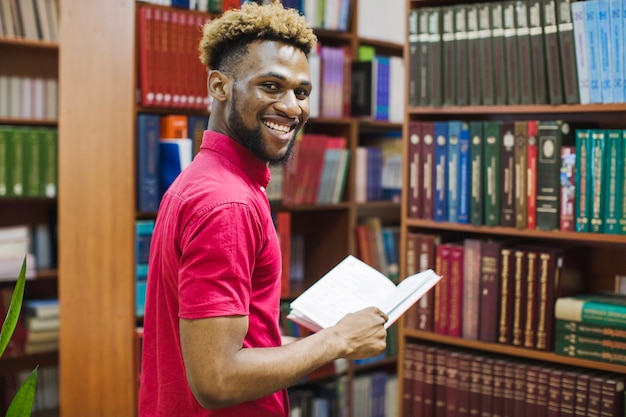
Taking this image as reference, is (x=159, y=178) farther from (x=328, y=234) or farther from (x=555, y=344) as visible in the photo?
(x=555, y=344)

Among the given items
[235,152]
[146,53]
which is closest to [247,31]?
[235,152]

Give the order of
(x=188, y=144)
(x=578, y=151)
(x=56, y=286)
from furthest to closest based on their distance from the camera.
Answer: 1. (x=56, y=286)
2. (x=188, y=144)
3. (x=578, y=151)

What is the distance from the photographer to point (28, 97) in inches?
146

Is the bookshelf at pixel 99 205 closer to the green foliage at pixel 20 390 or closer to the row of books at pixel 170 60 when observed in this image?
the row of books at pixel 170 60

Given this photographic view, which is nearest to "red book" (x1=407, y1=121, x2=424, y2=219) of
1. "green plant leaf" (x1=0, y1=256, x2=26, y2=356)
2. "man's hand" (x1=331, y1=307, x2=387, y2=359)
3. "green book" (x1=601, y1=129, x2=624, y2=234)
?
"green book" (x1=601, y1=129, x2=624, y2=234)

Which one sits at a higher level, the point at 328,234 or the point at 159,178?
the point at 159,178

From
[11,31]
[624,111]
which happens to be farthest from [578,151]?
[11,31]

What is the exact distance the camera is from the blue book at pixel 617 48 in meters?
2.01

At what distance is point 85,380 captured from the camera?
2.87m

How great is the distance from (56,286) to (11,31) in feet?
4.17

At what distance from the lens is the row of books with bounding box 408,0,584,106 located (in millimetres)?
2131

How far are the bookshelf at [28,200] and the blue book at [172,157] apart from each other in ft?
3.50

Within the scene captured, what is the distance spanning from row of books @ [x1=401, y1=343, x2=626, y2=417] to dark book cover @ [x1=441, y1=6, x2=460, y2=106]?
0.78 m

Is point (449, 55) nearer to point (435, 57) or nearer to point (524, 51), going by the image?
point (435, 57)
